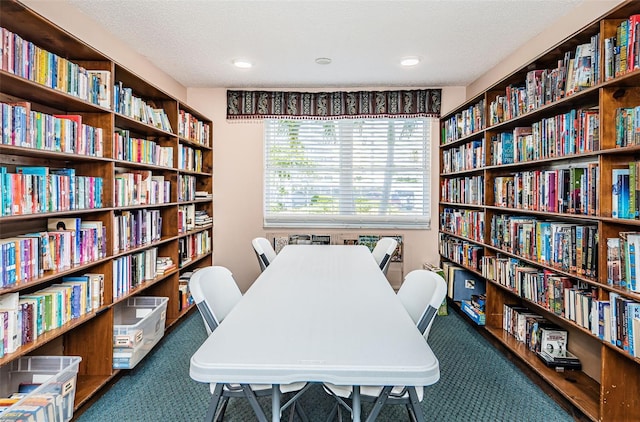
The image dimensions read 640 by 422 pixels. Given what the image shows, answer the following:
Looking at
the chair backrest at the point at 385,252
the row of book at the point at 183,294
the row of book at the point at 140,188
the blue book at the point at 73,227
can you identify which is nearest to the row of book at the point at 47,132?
the row of book at the point at 140,188

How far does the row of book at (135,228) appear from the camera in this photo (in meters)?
2.64

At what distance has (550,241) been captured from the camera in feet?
8.16

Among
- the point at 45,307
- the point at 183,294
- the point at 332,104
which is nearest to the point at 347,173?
the point at 332,104

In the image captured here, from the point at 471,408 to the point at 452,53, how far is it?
2.88 meters

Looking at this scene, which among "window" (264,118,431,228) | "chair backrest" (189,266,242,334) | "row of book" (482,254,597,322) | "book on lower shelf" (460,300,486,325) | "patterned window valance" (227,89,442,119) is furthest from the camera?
"window" (264,118,431,228)

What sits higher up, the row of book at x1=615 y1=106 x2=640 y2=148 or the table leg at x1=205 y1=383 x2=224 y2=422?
the row of book at x1=615 y1=106 x2=640 y2=148

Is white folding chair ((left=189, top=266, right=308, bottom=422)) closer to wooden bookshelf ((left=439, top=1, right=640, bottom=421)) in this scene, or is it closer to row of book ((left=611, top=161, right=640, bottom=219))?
wooden bookshelf ((left=439, top=1, right=640, bottom=421))

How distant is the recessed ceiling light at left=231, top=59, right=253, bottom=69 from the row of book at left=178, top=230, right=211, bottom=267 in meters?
1.82

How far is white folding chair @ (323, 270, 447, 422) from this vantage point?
1347mm

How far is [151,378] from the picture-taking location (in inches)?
103

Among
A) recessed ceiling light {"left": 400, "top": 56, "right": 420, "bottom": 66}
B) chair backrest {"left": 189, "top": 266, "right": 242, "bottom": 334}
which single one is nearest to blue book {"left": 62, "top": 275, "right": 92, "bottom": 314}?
chair backrest {"left": 189, "top": 266, "right": 242, "bottom": 334}

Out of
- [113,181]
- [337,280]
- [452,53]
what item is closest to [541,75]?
[452,53]

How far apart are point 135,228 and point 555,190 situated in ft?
9.94

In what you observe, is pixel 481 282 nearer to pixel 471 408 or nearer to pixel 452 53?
pixel 471 408
